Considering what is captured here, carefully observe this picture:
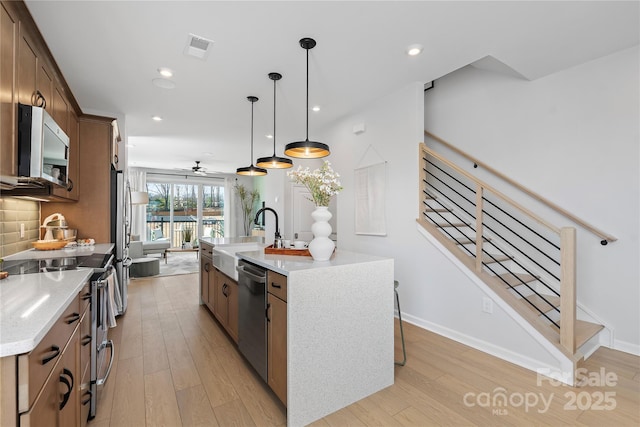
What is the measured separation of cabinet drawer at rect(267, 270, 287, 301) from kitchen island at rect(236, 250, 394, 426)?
4cm

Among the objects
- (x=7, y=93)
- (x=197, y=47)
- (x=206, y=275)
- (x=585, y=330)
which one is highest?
(x=197, y=47)

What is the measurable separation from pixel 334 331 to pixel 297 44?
227 cm

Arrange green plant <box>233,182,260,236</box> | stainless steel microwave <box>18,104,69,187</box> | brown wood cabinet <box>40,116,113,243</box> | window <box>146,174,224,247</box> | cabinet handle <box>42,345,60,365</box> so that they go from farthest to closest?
green plant <box>233,182,260,236</box>, window <box>146,174,224,247</box>, brown wood cabinet <box>40,116,113,243</box>, stainless steel microwave <box>18,104,69,187</box>, cabinet handle <box>42,345,60,365</box>

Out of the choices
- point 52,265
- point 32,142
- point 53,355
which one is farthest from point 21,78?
point 53,355

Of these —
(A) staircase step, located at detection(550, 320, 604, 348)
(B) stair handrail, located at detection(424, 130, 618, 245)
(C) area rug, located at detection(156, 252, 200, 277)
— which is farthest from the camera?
(C) area rug, located at detection(156, 252, 200, 277)

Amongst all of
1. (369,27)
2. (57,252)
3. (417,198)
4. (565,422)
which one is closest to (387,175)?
(417,198)

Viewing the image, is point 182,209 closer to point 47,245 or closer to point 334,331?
point 47,245

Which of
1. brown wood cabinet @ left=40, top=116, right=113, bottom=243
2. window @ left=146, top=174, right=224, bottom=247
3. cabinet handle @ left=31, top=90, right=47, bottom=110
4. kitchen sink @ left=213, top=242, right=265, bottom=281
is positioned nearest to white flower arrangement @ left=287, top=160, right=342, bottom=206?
kitchen sink @ left=213, top=242, right=265, bottom=281

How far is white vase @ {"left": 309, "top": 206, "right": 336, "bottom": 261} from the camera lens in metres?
1.99

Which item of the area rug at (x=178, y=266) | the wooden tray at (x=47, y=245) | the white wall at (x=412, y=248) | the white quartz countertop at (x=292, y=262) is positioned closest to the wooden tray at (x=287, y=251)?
the white quartz countertop at (x=292, y=262)

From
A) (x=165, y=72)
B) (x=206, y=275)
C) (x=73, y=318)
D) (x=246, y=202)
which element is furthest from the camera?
(x=246, y=202)

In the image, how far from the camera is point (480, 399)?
197 cm

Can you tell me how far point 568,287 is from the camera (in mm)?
2156

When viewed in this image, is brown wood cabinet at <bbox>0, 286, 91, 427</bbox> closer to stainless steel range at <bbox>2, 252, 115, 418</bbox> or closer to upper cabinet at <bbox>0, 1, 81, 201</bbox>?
stainless steel range at <bbox>2, 252, 115, 418</bbox>
